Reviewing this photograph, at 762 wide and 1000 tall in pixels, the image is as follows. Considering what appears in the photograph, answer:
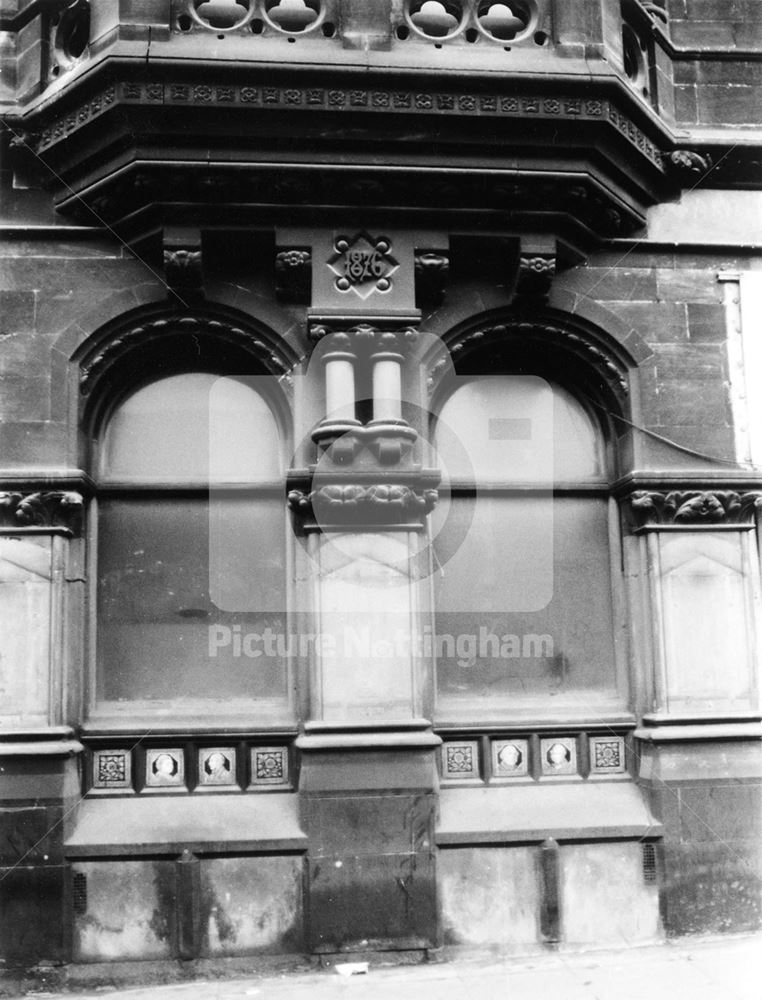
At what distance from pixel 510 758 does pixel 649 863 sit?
3.88 ft

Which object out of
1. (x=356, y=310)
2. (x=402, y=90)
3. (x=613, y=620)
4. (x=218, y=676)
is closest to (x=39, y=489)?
(x=218, y=676)

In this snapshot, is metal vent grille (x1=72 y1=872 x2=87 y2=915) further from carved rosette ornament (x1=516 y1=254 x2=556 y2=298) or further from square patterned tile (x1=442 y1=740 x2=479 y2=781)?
carved rosette ornament (x1=516 y1=254 x2=556 y2=298)

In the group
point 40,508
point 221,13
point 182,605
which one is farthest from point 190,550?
point 221,13

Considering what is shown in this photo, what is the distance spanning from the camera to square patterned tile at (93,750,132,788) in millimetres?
7312

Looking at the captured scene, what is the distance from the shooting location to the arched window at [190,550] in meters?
7.55

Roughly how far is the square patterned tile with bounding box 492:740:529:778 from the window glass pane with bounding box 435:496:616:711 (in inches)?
10.8

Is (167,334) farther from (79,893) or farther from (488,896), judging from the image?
(488,896)

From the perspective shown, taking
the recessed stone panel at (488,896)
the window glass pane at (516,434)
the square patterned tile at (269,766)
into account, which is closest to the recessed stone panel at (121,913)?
the square patterned tile at (269,766)

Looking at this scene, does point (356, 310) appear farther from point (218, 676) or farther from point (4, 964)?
point (4, 964)

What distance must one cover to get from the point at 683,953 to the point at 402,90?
613 centimetres

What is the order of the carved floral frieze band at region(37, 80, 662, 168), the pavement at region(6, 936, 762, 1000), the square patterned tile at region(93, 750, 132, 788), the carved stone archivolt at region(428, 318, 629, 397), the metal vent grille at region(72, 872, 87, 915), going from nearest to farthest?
the pavement at region(6, 936, 762, 1000)
the metal vent grille at region(72, 872, 87, 915)
the carved floral frieze band at region(37, 80, 662, 168)
the square patterned tile at region(93, 750, 132, 788)
the carved stone archivolt at region(428, 318, 629, 397)

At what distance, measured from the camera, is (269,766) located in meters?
7.42

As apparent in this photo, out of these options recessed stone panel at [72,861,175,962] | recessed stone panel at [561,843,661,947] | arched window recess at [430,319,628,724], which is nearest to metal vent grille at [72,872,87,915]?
recessed stone panel at [72,861,175,962]

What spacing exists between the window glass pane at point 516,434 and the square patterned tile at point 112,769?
122 inches
